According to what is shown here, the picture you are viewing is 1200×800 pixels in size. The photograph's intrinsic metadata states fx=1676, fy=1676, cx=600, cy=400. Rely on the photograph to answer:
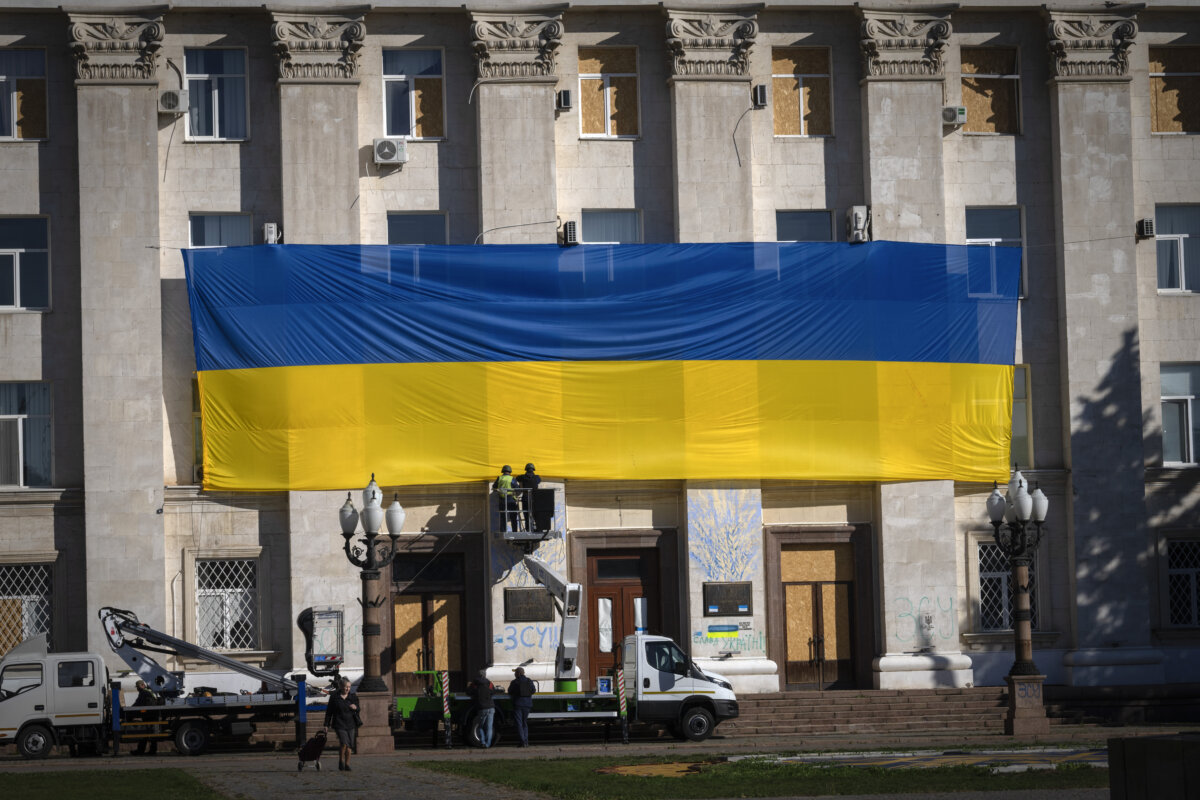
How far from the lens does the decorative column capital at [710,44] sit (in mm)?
38125

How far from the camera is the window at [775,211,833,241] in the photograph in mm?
38969

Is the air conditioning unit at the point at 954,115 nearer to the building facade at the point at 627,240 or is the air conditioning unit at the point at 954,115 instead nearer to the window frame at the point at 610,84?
the building facade at the point at 627,240

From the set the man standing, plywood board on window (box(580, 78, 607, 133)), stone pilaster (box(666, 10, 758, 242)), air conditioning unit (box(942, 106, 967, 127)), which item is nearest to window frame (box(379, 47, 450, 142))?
plywood board on window (box(580, 78, 607, 133))

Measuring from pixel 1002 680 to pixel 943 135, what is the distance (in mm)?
12637

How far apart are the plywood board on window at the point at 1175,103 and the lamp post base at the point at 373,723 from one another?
76.2ft

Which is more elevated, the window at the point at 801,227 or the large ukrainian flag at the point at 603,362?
the window at the point at 801,227

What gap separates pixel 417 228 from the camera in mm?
38188

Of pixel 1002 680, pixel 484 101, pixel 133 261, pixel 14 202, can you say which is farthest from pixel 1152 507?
pixel 14 202

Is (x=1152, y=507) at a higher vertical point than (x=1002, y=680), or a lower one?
higher

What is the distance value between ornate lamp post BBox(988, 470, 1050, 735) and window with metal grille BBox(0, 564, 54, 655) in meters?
20.3

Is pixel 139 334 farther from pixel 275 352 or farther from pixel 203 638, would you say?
pixel 203 638

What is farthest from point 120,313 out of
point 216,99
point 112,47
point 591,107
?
point 591,107

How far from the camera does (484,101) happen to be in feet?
124

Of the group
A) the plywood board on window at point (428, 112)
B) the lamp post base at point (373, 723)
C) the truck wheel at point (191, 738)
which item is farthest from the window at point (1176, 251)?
the truck wheel at point (191, 738)
